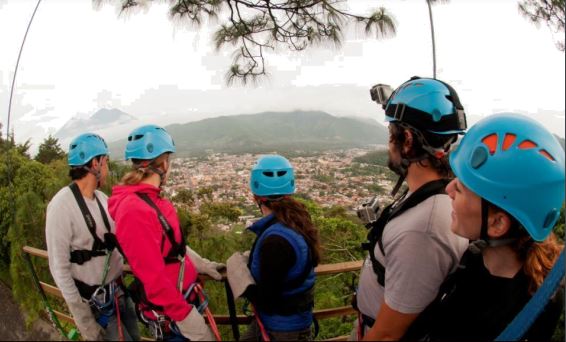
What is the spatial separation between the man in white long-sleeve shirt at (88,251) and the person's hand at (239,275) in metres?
0.93

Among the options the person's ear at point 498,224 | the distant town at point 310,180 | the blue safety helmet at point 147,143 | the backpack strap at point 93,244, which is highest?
the blue safety helmet at point 147,143

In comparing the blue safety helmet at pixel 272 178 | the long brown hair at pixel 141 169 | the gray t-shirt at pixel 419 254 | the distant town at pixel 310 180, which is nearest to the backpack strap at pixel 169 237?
the long brown hair at pixel 141 169

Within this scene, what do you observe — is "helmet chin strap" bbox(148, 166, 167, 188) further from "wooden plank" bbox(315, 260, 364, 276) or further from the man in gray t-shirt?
the man in gray t-shirt

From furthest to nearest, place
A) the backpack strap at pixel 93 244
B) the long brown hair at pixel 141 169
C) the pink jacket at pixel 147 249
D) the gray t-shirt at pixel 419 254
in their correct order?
1. the backpack strap at pixel 93 244
2. the long brown hair at pixel 141 169
3. the pink jacket at pixel 147 249
4. the gray t-shirt at pixel 419 254

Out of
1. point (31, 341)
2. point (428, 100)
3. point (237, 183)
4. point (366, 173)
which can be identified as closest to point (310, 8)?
point (428, 100)

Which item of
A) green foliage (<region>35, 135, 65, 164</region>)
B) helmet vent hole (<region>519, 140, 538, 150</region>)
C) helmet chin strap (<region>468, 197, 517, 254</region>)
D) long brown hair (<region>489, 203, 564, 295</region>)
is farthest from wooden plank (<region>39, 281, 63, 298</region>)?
green foliage (<region>35, 135, 65, 164</region>)

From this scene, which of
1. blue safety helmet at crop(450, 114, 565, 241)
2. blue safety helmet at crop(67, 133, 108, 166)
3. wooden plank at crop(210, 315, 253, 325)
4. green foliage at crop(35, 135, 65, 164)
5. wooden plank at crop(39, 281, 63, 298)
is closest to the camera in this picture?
blue safety helmet at crop(450, 114, 565, 241)

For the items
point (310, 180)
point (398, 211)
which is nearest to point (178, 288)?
point (398, 211)

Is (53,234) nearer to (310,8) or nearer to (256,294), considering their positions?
(256,294)

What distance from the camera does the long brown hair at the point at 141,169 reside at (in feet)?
6.61

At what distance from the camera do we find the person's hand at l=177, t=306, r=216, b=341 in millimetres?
1855

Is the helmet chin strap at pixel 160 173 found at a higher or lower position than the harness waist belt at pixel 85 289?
higher

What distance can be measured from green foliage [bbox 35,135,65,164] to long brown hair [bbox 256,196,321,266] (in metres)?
28.7

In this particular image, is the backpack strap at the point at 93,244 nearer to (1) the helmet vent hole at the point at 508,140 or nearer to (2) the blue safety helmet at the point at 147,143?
(2) the blue safety helmet at the point at 147,143
